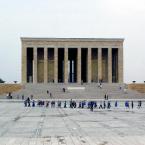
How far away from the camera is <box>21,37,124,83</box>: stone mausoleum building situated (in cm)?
8119

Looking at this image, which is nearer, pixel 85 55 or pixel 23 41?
pixel 23 41

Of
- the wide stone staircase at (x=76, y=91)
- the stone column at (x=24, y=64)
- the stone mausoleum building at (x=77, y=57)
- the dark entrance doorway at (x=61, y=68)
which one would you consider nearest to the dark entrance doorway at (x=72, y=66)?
the dark entrance doorway at (x=61, y=68)

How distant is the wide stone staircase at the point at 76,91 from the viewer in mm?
69125

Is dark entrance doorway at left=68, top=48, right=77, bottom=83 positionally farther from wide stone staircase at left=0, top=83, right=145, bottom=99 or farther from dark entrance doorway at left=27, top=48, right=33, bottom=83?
wide stone staircase at left=0, top=83, right=145, bottom=99

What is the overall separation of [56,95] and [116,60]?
62.8 ft

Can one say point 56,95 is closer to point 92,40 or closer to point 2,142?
point 92,40

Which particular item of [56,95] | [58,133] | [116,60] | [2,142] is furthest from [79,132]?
[116,60]

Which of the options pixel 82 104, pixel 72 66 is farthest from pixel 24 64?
pixel 82 104

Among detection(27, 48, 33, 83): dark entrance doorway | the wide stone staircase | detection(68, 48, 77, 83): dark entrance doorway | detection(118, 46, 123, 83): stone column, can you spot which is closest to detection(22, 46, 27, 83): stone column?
detection(27, 48, 33, 83): dark entrance doorway

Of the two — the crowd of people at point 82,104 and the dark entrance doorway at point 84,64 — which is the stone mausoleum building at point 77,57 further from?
the crowd of people at point 82,104

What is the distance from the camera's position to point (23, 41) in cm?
8106

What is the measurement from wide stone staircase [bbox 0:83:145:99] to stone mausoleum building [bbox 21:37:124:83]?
4.68m

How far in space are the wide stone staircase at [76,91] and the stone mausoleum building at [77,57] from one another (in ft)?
15.4

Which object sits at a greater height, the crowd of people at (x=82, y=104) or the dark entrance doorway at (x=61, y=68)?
the dark entrance doorway at (x=61, y=68)
